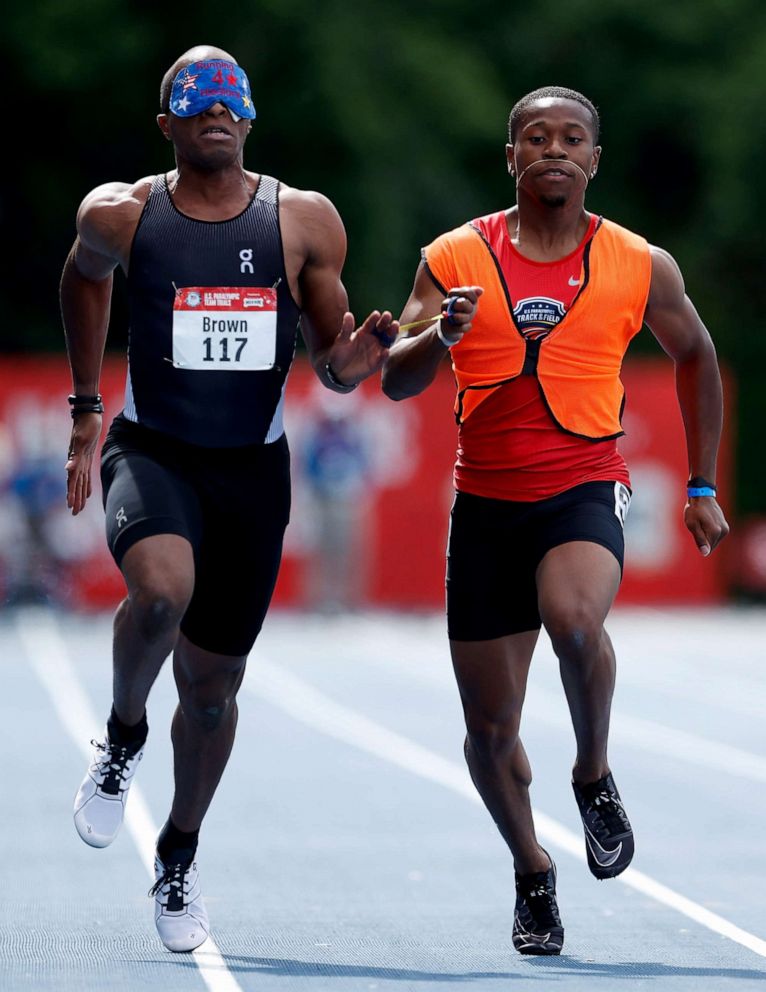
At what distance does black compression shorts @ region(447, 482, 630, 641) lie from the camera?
628cm

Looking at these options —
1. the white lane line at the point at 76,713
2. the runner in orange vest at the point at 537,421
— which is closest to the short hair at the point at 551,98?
the runner in orange vest at the point at 537,421

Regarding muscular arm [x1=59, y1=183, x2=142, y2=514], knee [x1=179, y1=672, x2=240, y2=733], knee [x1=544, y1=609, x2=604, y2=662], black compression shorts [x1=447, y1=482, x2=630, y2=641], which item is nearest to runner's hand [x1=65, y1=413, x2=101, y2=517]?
muscular arm [x1=59, y1=183, x2=142, y2=514]

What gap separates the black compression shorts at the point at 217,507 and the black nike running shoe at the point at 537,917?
1.09 m

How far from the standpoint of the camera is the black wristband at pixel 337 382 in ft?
20.2

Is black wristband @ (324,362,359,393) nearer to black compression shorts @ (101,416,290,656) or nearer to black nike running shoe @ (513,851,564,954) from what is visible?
black compression shorts @ (101,416,290,656)

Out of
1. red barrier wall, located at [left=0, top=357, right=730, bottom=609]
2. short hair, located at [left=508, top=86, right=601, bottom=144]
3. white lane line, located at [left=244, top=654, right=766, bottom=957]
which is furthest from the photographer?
red barrier wall, located at [left=0, top=357, right=730, bottom=609]

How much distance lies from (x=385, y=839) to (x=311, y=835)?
336 mm

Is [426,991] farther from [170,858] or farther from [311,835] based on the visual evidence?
[311,835]

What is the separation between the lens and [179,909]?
6316mm

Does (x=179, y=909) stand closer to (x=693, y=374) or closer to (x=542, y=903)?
(x=542, y=903)

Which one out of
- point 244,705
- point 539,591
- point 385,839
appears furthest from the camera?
point 244,705

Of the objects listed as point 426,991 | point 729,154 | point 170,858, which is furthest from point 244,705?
point 729,154

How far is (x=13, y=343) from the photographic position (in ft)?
105

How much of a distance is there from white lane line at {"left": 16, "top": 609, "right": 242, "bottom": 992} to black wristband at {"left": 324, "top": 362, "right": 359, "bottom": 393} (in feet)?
5.42
